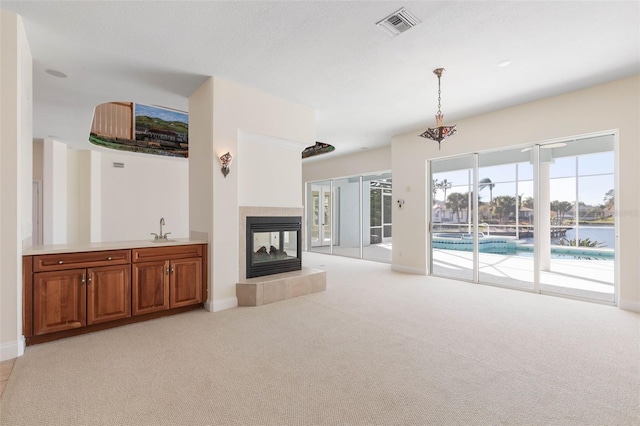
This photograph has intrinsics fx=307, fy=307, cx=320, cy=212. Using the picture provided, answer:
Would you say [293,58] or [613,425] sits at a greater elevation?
[293,58]

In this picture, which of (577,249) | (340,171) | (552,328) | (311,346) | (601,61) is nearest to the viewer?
(311,346)

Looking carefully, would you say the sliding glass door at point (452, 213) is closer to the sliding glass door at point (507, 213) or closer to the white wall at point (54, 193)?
the sliding glass door at point (507, 213)

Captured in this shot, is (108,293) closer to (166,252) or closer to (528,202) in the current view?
(166,252)

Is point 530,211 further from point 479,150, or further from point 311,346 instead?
point 311,346

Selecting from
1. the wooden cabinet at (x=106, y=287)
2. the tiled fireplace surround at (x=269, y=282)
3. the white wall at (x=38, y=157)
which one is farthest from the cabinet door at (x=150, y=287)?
the white wall at (x=38, y=157)

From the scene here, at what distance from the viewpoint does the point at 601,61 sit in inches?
Result: 144

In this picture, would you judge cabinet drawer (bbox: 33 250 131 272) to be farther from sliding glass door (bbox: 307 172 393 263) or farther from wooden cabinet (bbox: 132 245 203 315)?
sliding glass door (bbox: 307 172 393 263)

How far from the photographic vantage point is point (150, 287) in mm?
3684

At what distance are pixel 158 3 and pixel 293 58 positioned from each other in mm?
1441

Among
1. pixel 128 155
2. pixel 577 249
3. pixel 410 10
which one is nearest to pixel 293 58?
pixel 410 10

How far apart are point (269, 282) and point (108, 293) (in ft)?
6.27

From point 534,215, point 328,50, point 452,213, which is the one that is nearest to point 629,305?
point 534,215

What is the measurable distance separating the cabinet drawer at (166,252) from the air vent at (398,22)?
339cm

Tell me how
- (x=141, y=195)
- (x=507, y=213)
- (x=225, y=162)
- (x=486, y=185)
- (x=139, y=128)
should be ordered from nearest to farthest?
(x=225, y=162), (x=507, y=213), (x=486, y=185), (x=139, y=128), (x=141, y=195)
